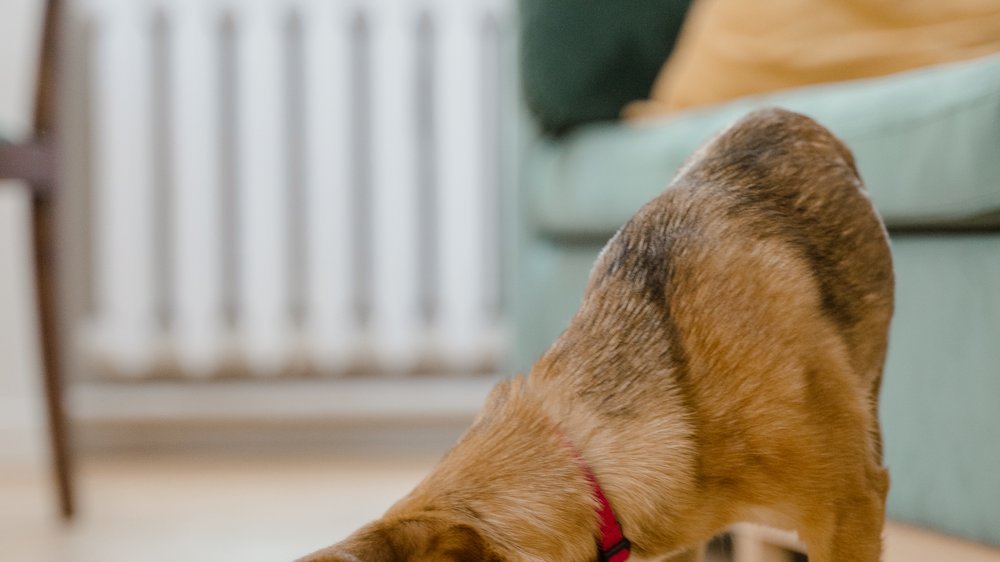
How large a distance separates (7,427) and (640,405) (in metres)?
2.08

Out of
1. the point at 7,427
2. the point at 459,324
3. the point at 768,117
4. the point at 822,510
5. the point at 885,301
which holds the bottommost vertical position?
the point at 7,427

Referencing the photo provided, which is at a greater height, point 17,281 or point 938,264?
point 938,264

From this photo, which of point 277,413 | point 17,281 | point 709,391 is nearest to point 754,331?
A: point 709,391

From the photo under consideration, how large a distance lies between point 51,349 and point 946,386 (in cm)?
142

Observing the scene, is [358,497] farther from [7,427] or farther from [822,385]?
[822,385]

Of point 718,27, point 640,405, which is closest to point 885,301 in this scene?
point 640,405

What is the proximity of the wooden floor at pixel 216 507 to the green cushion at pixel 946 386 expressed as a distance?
41mm

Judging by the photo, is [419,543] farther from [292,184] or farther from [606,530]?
A: [292,184]

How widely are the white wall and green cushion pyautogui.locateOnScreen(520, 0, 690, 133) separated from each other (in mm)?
1265

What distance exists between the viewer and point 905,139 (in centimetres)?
114

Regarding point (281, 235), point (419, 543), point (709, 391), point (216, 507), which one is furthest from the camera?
point (281, 235)

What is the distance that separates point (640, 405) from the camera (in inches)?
32.2

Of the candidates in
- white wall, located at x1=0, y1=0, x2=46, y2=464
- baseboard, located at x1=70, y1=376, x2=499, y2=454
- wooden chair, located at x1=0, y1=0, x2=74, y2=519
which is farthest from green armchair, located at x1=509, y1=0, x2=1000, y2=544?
white wall, located at x1=0, y1=0, x2=46, y2=464

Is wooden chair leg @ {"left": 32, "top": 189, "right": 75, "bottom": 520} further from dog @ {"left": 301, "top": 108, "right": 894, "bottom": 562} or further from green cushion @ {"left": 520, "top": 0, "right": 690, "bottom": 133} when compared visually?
dog @ {"left": 301, "top": 108, "right": 894, "bottom": 562}
